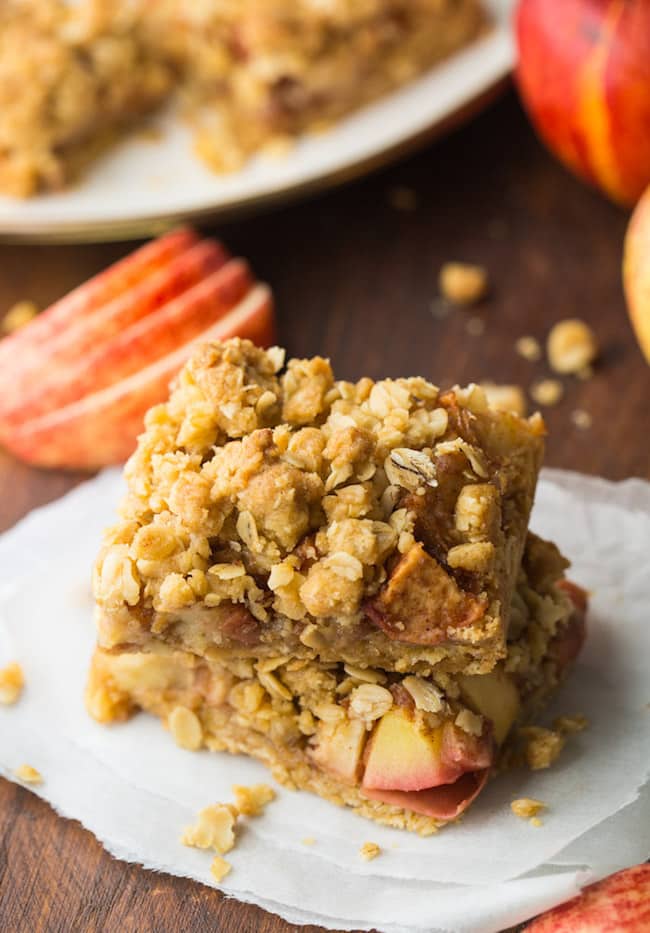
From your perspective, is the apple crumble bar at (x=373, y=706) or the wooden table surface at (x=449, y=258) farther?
the wooden table surface at (x=449, y=258)

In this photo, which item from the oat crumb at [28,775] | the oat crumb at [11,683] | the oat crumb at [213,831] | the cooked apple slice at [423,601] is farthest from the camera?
the oat crumb at [11,683]

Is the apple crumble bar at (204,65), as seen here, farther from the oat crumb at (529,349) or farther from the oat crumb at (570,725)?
the oat crumb at (570,725)

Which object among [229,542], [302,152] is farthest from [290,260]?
[229,542]

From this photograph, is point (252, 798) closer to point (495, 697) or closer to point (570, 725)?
point (495, 697)

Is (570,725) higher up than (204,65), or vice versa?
(204,65)

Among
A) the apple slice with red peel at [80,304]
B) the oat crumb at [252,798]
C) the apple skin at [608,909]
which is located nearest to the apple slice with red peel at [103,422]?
the apple slice with red peel at [80,304]

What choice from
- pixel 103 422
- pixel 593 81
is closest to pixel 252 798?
pixel 103 422

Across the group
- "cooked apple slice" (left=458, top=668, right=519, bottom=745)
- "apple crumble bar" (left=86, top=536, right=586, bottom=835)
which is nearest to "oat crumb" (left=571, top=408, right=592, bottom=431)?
"apple crumble bar" (left=86, top=536, right=586, bottom=835)
